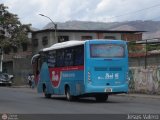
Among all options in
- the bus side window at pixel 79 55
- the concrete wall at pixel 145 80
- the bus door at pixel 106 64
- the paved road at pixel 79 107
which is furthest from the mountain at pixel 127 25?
the paved road at pixel 79 107

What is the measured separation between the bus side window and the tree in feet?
161

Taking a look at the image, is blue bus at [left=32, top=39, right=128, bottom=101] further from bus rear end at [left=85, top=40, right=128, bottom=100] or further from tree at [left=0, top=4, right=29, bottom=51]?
tree at [left=0, top=4, right=29, bottom=51]

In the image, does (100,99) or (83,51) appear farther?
(100,99)

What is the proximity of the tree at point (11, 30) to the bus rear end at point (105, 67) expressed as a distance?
164 ft

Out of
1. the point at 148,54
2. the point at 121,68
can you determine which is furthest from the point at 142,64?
the point at 121,68

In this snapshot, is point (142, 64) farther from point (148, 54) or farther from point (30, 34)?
point (30, 34)

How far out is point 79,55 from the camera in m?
27.0

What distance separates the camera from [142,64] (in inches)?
1526

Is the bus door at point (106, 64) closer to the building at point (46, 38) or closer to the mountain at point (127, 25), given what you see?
the building at point (46, 38)

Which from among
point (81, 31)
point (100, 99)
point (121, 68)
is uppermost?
point (81, 31)

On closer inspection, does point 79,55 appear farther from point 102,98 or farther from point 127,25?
point 127,25

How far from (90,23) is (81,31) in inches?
1245

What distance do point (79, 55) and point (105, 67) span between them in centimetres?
154

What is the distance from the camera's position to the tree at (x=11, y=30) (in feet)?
250
